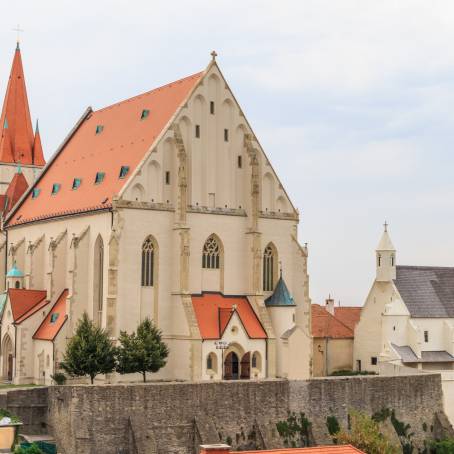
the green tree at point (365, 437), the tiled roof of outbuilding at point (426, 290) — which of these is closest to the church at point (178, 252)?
the tiled roof of outbuilding at point (426, 290)

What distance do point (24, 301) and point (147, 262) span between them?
39.7 ft

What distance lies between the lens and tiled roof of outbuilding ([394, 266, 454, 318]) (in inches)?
3216

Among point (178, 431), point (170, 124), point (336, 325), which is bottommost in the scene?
point (178, 431)

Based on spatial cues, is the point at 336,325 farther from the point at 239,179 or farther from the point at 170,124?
the point at 170,124

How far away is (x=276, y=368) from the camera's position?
73.9 metres

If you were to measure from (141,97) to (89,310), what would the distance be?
1902cm

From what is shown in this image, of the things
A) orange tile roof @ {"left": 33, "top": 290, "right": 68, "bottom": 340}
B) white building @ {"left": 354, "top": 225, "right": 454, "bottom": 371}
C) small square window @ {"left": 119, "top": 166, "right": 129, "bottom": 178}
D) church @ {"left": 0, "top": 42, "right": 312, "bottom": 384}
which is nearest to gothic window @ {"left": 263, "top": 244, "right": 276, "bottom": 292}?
church @ {"left": 0, "top": 42, "right": 312, "bottom": 384}

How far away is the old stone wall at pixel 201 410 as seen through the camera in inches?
2127

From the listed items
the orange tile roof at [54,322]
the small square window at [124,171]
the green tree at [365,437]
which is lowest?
the green tree at [365,437]

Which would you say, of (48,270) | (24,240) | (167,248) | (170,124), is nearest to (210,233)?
(167,248)

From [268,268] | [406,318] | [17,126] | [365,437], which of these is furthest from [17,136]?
Result: [365,437]

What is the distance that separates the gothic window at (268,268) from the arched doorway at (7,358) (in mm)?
20130

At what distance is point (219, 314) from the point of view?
72.9 m

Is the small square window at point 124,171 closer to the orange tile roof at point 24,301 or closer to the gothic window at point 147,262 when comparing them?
the gothic window at point 147,262
